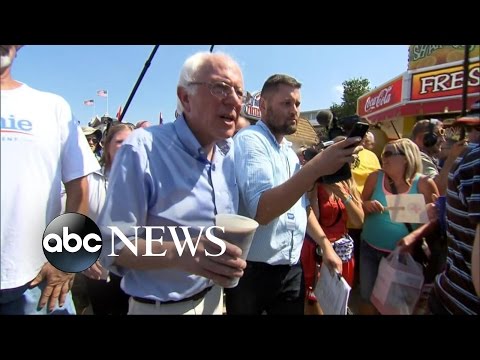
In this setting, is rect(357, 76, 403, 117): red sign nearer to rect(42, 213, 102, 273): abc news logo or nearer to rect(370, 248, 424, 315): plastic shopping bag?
rect(370, 248, 424, 315): plastic shopping bag

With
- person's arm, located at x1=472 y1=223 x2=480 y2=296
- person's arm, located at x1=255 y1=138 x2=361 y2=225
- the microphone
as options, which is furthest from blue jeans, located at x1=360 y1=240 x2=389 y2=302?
the microphone

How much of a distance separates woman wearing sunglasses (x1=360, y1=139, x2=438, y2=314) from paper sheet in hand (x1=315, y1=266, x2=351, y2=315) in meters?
0.10

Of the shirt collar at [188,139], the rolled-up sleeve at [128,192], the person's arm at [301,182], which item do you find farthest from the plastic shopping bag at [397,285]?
the rolled-up sleeve at [128,192]

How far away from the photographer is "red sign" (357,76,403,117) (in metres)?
1.54

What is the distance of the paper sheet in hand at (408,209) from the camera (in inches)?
59.7

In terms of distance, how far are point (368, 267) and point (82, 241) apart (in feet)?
4.26

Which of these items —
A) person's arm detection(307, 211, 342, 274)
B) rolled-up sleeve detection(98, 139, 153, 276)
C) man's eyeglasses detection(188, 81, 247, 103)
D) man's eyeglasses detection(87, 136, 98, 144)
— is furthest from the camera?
person's arm detection(307, 211, 342, 274)

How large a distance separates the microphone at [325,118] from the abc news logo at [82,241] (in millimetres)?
664

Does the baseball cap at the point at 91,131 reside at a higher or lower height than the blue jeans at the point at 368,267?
higher

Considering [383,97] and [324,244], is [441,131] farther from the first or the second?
[324,244]

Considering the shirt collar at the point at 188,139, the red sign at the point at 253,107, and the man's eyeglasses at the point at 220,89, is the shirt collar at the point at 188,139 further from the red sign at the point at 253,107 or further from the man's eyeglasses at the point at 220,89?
the red sign at the point at 253,107

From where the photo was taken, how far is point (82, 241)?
139cm

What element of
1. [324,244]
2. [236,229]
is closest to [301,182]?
[236,229]
